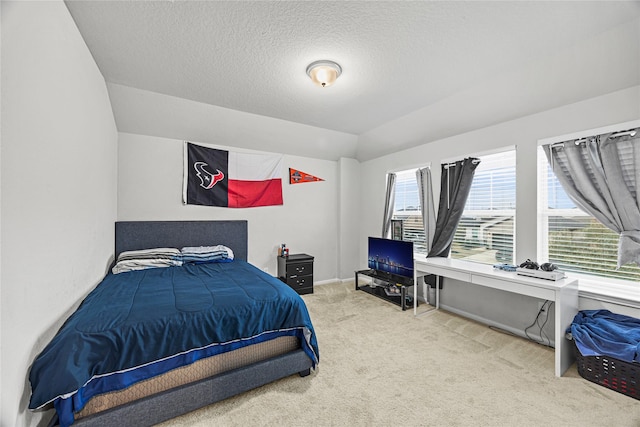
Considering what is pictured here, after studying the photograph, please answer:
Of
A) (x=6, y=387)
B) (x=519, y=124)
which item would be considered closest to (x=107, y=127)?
(x=6, y=387)

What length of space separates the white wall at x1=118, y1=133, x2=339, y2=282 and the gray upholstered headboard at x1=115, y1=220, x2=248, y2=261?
151mm

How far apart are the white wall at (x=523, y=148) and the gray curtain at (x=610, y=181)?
Result: 0.19 meters

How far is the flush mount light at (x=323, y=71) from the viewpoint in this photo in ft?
7.50

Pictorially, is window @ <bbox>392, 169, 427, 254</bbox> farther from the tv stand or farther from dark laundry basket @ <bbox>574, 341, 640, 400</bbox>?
dark laundry basket @ <bbox>574, 341, 640, 400</bbox>

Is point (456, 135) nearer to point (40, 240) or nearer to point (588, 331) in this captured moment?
point (588, 331)

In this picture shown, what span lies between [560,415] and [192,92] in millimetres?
4174

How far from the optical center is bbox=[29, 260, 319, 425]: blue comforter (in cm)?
131

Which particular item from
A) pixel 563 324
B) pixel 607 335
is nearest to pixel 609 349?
pixel 607 335

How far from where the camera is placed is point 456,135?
3.38 m

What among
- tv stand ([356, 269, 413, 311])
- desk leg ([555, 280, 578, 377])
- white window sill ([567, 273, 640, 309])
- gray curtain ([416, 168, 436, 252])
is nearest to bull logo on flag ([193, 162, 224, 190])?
tv stand ([356, 269, 413, 311])

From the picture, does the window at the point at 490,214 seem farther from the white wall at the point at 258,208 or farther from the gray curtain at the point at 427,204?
the white wall at the point at 258,208

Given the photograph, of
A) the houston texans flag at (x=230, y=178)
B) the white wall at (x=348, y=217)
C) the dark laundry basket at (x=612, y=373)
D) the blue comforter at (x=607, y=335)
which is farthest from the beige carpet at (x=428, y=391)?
the houston texans flag at (x=230, y=178)

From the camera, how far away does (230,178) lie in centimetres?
401

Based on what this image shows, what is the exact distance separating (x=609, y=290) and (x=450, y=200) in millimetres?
1655
